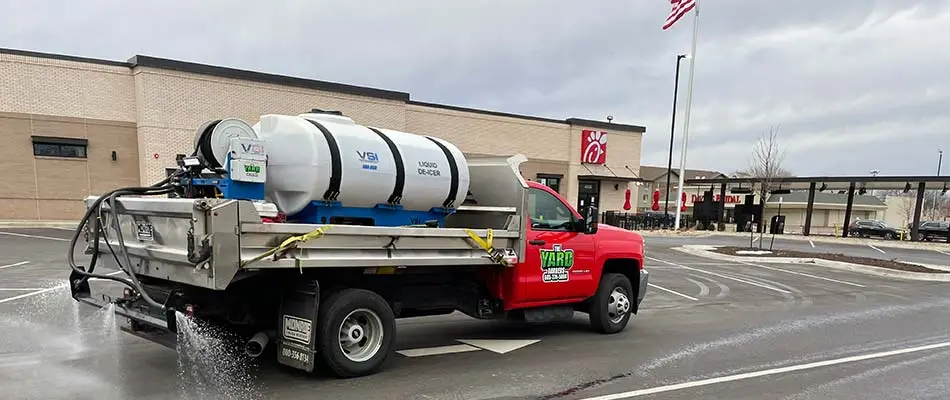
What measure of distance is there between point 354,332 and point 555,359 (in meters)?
2.32

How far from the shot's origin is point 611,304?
7.92 m

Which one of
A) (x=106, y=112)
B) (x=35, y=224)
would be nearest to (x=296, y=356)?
(x=35, y=224)

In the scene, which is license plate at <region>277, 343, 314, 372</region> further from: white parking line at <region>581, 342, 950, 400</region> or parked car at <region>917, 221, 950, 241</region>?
parked car at <region>917, 221, 950, 241</region>

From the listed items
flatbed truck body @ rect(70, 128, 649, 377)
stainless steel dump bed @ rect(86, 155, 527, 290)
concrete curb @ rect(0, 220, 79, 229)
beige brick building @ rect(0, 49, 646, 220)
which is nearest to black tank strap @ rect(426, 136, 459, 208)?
flatbed truck body @ rect(70, 128, 649, 377)

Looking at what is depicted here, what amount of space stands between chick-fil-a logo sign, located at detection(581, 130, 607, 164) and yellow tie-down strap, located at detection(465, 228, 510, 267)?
108ft

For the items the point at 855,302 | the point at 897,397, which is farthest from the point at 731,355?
the point at 855,302

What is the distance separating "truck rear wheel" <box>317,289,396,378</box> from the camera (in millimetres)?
5129

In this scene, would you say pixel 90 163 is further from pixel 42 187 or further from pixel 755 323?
pixel 755 323

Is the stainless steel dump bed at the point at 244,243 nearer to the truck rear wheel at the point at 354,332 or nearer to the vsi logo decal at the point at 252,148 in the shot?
the truck rear wheel at the point at 354,332

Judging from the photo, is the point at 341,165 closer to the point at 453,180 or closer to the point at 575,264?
the point at 453,180

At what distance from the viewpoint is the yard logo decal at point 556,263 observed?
22.7ft

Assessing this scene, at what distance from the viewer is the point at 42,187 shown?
2298 centimetres

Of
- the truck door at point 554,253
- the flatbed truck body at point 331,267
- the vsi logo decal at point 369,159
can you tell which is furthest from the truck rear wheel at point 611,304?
the vsi logo decal at point 369,159

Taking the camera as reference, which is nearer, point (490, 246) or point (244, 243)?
point (244, 243)
